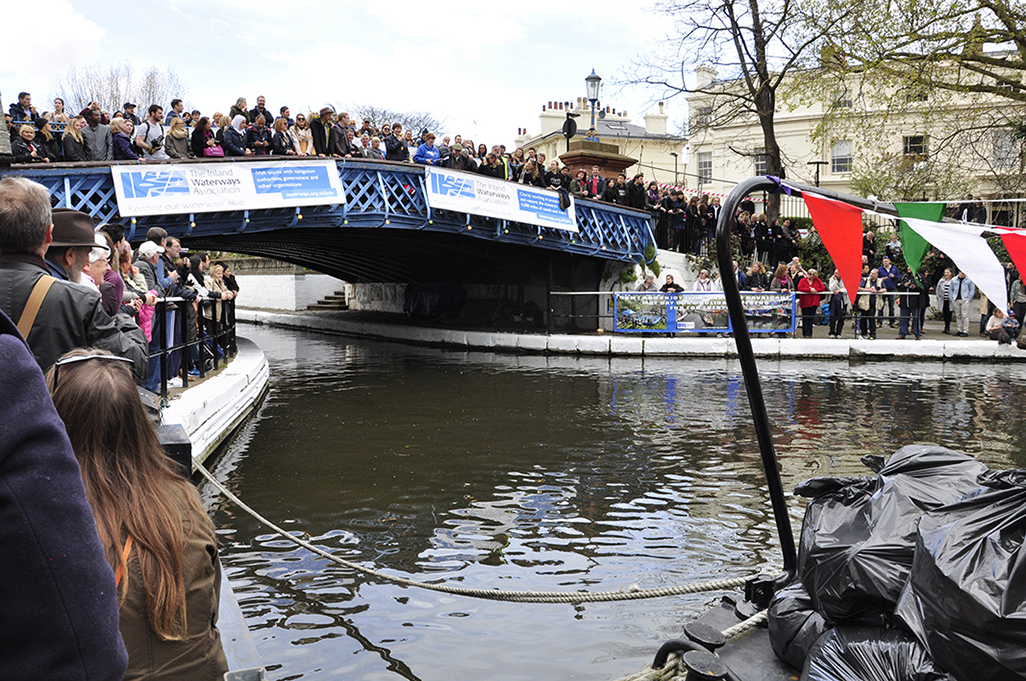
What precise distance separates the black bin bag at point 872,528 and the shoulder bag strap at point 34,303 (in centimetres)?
323

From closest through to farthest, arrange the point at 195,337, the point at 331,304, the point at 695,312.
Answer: the point at 195,337, the point at 695,312, the point at 331,304

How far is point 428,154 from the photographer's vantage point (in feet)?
66.1

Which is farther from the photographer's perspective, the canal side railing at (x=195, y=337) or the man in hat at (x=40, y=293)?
the canal side railing at (x=195, y=337)

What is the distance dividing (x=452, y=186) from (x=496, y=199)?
4.40 feet

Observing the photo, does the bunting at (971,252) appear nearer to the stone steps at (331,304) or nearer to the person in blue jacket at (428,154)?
the person in blue jacket at (428,154)

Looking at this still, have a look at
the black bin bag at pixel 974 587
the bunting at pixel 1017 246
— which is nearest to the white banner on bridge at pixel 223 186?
the bunting at pixel 1017 246

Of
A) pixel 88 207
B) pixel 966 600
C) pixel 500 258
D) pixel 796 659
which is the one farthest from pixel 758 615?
pixel 500 258

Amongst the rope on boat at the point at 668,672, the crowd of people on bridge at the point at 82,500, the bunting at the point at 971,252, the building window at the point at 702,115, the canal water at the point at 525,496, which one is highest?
the building window at the point at 702,115

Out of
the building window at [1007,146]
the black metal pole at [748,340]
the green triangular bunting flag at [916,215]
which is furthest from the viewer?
the building window at [1007,146]

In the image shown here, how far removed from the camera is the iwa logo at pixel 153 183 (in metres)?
14.4

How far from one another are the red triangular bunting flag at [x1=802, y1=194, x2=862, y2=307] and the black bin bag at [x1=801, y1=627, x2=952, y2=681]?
158 cm

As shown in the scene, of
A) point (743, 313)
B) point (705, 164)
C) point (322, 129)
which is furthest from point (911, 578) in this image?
point (705, 164)

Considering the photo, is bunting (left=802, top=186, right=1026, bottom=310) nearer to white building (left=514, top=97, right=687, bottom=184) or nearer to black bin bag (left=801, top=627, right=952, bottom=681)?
black bin bag (left=801, top=627, right=952, bottom=681)

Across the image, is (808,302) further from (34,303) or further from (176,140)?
(34,303)
